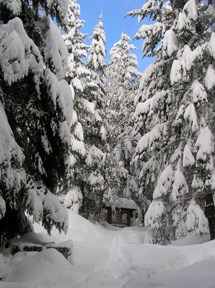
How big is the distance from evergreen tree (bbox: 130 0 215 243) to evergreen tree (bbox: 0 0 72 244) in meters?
5.94

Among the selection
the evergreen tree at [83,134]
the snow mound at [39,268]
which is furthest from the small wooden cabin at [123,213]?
the snow mound at [39,268]

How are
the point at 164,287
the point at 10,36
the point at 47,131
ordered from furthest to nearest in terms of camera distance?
the point at 47,131 → the point at 10,36 → the point at 164,287

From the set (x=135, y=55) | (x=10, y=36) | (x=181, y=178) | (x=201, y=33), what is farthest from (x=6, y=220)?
(x=135, y=55)

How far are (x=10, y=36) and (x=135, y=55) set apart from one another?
26.3m

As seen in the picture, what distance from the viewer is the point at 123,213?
31.6 meters

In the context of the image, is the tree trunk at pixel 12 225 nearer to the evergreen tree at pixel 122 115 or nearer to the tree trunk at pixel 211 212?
the tree trunk at pixel 211 212

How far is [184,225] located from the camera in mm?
12266

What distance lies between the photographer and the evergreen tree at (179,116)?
1234 cm

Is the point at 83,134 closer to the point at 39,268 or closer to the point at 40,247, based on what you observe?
the point at 40,247

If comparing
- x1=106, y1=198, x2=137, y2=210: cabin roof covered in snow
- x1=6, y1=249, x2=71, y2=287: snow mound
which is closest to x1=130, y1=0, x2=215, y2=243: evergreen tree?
x1=6, y1=249, x2=71, y2=287: snow mound

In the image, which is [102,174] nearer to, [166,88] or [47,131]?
[166,88]

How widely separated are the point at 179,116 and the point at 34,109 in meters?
7.22

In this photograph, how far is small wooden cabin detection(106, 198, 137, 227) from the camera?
28119 millimetres

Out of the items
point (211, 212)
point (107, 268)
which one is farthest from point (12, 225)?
point (211, 212)
